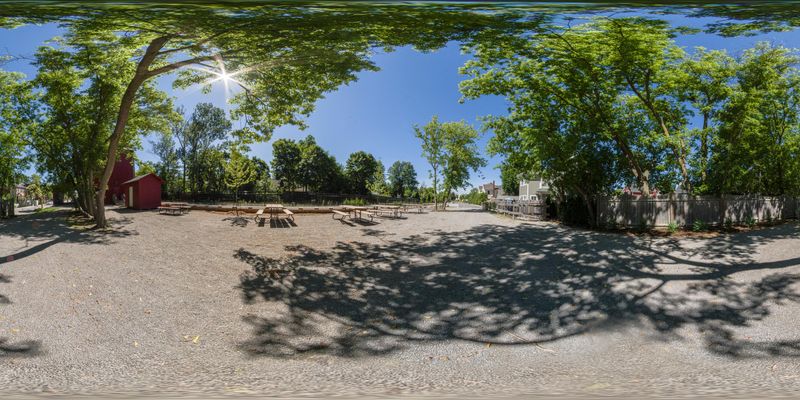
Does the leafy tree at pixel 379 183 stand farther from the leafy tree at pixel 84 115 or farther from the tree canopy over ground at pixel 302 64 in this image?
the leafy tree at pixel 84 115

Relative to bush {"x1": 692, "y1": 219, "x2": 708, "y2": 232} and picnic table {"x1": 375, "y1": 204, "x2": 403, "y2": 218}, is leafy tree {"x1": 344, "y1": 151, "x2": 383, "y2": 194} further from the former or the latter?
bush {"x1": 692, "y1": 219, "x2": 708, "y2": 232}

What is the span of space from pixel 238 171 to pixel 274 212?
399 millimetres

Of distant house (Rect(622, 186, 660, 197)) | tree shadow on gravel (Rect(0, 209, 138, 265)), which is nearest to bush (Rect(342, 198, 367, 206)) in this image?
tree shadow on gravel (Rect(0, 209, 138, 265))

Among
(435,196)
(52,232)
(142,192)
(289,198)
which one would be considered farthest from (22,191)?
(435,196)

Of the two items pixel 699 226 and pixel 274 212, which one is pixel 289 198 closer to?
pixel 274 212

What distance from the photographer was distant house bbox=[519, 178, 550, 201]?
27.2 ft

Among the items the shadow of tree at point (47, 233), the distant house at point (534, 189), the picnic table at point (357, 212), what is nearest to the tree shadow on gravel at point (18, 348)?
the shadow of tree at point (47, 233)

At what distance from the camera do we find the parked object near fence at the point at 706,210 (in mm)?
3887

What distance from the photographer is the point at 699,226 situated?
4836 millimetres

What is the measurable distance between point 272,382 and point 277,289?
0.79 metres

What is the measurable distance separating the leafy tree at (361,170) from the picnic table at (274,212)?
589 millimetres

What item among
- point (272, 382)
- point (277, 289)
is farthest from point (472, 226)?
point (272, 382)

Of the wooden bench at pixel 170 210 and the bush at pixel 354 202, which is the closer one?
the bush at pixel 354 202

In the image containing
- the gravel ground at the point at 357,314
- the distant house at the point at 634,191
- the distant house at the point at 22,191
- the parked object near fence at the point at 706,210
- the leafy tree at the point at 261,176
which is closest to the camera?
the gravel ground at the point at 357,314
